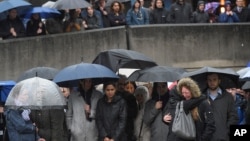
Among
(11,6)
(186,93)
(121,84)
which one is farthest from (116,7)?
(186,93)

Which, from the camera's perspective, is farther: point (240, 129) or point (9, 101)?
point (9, 101)

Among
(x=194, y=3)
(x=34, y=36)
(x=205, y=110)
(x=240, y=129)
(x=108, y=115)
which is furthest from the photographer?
(x=194, y=3)

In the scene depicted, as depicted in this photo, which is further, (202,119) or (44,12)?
(44,12)

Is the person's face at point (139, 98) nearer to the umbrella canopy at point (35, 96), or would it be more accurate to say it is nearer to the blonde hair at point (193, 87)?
the umbrella canopy at point (35, 96)

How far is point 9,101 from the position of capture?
17.1 metres

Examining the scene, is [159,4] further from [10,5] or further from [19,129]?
[19,129]

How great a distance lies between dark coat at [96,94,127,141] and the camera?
17.4 m

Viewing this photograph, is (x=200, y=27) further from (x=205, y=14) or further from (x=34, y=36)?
(x=34, y=36)

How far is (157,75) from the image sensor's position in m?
17.7

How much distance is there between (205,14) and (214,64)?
1455 millimetres

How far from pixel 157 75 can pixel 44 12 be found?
670cm

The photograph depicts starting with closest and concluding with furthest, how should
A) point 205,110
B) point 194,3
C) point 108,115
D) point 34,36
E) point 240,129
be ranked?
point 240,129, point 205,110, point 108,115, point 34,36, point 194,3

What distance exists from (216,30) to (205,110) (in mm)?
8482

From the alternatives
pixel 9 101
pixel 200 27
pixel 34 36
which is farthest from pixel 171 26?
pixel 9 101
